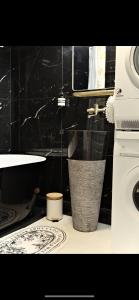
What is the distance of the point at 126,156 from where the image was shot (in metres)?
1.66

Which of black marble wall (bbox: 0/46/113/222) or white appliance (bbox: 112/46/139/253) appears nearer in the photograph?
white appliance (bbox: 112/46/139/253)

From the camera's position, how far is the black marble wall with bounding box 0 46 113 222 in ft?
8.41

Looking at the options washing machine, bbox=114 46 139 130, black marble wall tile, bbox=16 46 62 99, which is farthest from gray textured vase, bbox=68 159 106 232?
black marble wall tile, bbox=16 46 62 99

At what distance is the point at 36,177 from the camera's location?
238 cm

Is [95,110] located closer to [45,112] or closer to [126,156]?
[126,156]

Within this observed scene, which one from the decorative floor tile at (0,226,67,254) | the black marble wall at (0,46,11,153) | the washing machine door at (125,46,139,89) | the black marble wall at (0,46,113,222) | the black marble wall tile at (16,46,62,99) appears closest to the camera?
the washing machine door at (125,46,139,89)

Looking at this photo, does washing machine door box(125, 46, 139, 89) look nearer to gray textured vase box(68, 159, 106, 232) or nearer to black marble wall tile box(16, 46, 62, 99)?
gray textured vase box(68, 159, 106, 232)

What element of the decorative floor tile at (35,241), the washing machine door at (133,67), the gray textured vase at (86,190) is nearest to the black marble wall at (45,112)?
the gray textured vase at (86,190)

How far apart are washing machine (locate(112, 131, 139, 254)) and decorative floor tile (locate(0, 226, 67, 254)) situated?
0.52 m

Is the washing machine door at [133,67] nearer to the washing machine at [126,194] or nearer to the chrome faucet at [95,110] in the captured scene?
the washing machine at [126,194]

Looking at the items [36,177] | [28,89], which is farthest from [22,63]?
[36,177]

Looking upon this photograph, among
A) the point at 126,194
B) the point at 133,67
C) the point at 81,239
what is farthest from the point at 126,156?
the point at 81,239
